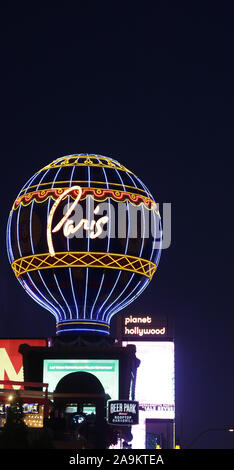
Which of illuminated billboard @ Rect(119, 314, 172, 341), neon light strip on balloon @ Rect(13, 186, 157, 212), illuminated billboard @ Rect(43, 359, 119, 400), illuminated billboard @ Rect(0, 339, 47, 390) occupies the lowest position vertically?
illuminated billboard @ Rect(43, 359, 119, 400)

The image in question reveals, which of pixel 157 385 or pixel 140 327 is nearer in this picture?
pixel 157 385

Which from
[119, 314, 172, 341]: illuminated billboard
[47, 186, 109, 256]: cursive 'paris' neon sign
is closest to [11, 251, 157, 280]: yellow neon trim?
[47, 186, 109, 256]: cursive 'paris' neon sign

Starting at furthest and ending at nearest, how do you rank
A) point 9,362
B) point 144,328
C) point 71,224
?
point 144,328 < point 9,362 < point 71,224

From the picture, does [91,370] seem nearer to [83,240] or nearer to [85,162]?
[83,240]

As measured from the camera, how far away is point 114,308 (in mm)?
45125

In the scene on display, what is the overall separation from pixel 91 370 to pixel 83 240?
244 inches

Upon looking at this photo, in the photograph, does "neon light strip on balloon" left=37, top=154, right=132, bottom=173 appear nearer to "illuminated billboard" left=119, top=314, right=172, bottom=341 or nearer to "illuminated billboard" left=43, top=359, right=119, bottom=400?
"illuminated billboard" left=43, top=359, right=119, bottom=400

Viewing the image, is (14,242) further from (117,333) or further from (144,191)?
(117,333)

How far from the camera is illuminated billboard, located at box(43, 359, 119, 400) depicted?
42.9m

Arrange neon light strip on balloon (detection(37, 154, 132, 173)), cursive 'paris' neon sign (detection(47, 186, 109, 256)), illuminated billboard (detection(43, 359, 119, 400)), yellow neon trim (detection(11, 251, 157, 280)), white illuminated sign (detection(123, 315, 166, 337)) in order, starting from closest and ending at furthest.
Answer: cursive 'paris' neon sign (detection(47, 186, 109, 256)), yellow neon trim (detection(11, 251, 157, 280)), illuminated billboard (detection(43, 359, 119, 400)), neon light strip on balloon (detection(37, 154, 132, 173)), white illuminated sign (detection(123, 315, 166, 337))

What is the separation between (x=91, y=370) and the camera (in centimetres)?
4300

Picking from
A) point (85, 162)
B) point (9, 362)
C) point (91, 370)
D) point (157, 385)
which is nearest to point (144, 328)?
point (157, 385)

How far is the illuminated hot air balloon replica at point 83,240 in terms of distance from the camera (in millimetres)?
42406

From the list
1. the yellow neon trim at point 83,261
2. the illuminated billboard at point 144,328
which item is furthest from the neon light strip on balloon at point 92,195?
the illuminated billboard at point 144,328
